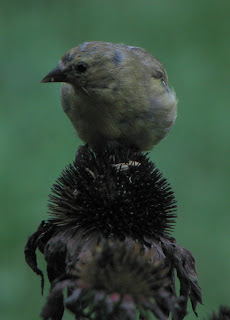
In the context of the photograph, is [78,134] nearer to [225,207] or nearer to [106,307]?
[225,207]

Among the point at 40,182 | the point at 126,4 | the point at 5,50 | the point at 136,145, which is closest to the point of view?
the point at 136,145

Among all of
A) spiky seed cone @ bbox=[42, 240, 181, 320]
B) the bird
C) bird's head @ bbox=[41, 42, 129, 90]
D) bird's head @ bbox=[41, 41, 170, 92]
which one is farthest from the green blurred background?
spiky seed cone @ bbox=[42, 240, 181, 320]

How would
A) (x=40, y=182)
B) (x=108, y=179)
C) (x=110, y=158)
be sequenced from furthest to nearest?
(x=40, y=182), (x=110, y=158), (x=108, y=179)

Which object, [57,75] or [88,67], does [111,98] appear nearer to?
[88,67]

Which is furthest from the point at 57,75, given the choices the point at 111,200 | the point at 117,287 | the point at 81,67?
the point at 117,287

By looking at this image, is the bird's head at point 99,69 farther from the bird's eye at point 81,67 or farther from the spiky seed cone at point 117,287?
the spiky seed cone at point 117,287

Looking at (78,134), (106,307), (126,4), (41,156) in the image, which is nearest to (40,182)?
(41,156)

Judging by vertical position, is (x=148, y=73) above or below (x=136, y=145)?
above
